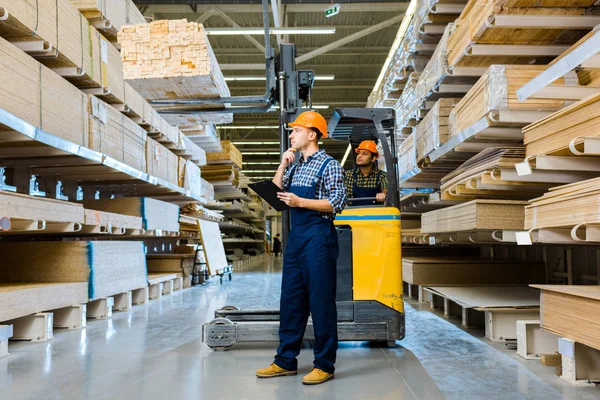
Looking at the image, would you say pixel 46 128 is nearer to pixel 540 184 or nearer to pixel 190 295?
pixel 540 184

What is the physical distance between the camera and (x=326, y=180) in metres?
3.61

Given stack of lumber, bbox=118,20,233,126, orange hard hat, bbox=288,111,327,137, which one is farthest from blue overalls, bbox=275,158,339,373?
stack of lumber, bbox=118,20,233,126

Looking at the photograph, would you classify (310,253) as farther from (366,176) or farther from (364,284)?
(366,176)

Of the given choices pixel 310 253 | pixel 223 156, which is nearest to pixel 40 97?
pixel 310 253

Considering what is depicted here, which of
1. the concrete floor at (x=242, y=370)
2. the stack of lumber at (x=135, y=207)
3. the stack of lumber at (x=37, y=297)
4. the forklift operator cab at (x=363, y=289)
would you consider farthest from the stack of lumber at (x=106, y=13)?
the forklift operator cab at (x=363, y=289)

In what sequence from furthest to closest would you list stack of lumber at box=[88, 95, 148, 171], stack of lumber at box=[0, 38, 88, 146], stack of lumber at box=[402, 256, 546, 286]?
stack of lumber at box=[402, 256, 546, 286] → stack of lumber at box=[88, 95, 148, 171] → stack of lumber at box=[0, 38, 88, 146]

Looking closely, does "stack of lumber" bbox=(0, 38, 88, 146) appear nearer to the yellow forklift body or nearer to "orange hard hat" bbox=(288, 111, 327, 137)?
"orange hard hat" bbox=(288, 111, 327, 137)

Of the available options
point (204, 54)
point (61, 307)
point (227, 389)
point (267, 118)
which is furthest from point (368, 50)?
point (227, 389)

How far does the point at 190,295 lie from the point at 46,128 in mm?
5024

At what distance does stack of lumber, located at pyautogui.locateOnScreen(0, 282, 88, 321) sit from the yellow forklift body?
2.88 meters

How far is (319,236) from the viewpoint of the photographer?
11.4ft

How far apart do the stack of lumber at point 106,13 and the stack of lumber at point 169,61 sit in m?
1.38

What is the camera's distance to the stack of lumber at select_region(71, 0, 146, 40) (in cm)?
607

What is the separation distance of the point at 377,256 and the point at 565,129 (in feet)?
5.89
